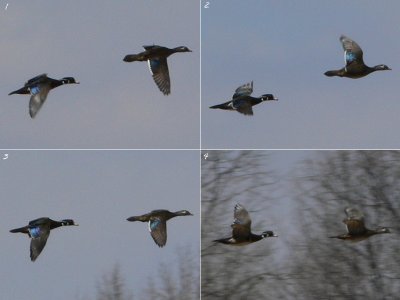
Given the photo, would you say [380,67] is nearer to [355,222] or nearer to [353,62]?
[353,62]

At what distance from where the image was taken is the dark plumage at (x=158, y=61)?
1390 inches

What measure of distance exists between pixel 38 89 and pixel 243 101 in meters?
2.46

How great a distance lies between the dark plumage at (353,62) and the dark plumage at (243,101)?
1072 millimetres

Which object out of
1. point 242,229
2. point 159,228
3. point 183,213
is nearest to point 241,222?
point 242,229

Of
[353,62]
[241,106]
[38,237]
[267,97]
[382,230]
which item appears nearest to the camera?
[38,237]

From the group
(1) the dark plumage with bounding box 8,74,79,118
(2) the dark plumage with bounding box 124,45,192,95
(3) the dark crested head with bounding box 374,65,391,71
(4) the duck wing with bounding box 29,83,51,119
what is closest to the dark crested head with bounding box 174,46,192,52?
(2) the dark plumage with bounding box 124,45,192,95

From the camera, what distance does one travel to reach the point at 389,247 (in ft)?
124

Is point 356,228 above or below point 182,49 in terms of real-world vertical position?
below

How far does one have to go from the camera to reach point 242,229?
35125 millimetres

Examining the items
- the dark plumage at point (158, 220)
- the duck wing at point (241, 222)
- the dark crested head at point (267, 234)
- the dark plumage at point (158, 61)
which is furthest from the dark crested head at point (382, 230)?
the dark plumage at point (158, 61)

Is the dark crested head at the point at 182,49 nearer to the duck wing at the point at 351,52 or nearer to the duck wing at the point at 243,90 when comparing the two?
the duck wing at the point at 243,90

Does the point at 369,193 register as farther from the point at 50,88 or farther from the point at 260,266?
the point at 50,88

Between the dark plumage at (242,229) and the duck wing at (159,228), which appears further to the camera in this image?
the dark plumage at (242,229)

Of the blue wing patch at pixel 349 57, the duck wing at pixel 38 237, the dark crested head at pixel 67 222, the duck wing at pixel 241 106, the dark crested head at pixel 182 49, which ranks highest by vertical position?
the dark crested head at pixel 182 49
